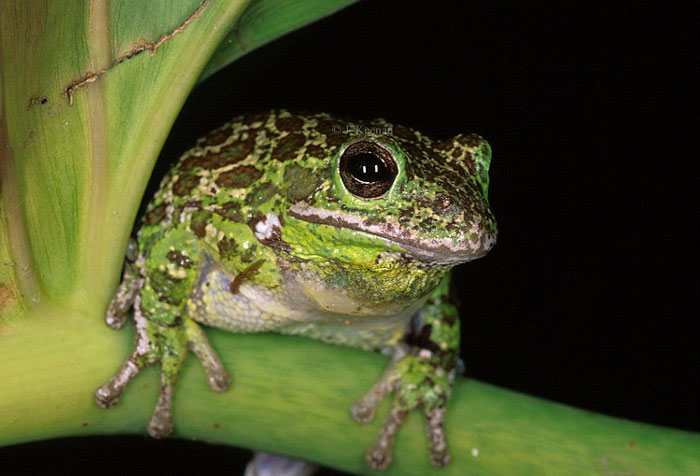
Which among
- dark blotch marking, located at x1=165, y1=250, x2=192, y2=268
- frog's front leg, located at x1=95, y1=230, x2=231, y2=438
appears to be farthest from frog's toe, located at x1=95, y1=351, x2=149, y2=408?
dark blotch marking, located at x1=165, y1=250, x2=192, y2=268

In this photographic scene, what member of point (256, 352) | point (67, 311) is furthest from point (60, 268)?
point (256, 352)

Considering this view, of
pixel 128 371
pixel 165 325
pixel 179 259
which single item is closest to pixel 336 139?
pixel 179 259

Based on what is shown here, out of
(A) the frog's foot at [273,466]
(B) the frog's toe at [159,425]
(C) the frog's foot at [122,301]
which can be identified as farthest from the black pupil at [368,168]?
(A) the frog's foot at [273,466]

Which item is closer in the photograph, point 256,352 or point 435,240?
point 435,240

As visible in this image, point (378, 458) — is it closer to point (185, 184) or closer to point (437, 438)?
point (437, 438)

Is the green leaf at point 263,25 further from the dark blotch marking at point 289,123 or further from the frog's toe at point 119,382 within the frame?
the frog's toe at point 119,382

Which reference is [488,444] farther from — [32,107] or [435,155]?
[32,107]

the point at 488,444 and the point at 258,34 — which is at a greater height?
the point at 258,34
